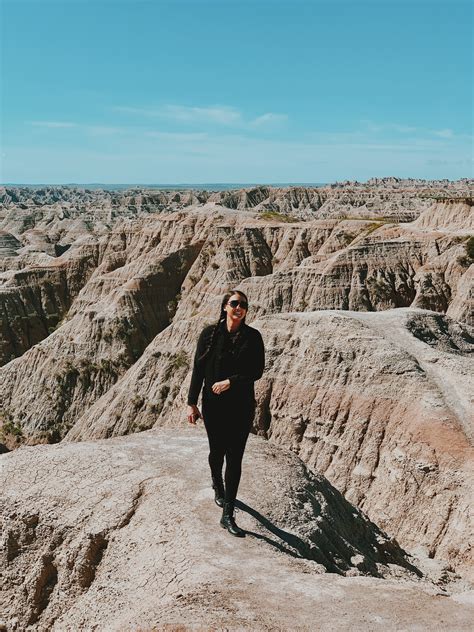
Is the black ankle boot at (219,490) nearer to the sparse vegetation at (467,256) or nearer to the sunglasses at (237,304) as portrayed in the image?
the sunglasses at (237,304)

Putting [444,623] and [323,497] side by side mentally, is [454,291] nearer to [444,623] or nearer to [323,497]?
[323,497]

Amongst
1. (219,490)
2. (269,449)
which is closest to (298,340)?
(269,449)

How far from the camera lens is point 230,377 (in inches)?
333

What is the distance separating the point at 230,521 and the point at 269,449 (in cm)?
421

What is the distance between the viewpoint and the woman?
27.9 ft

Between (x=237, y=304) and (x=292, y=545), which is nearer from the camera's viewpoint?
(x=237, y=304)

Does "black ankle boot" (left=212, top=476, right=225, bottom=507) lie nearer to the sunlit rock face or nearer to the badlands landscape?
the badlands landscape

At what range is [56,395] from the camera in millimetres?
52031

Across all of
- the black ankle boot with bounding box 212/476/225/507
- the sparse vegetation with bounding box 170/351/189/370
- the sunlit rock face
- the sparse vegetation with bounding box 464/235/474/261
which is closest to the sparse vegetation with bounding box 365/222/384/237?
the sunlit rock face

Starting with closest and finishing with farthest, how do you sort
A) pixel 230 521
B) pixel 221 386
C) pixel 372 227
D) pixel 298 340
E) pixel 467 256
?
pixel 221 386 < pixel 230 521 < pixel 298 340 < pixel 467 256 < pixel 372 227

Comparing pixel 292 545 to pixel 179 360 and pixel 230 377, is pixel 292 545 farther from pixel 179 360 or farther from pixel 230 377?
pixel 179 360

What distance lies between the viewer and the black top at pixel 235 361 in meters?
8.51

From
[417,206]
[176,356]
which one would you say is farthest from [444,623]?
[417,206]

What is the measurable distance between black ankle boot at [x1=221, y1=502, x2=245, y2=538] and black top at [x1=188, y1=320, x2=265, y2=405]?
176cm
